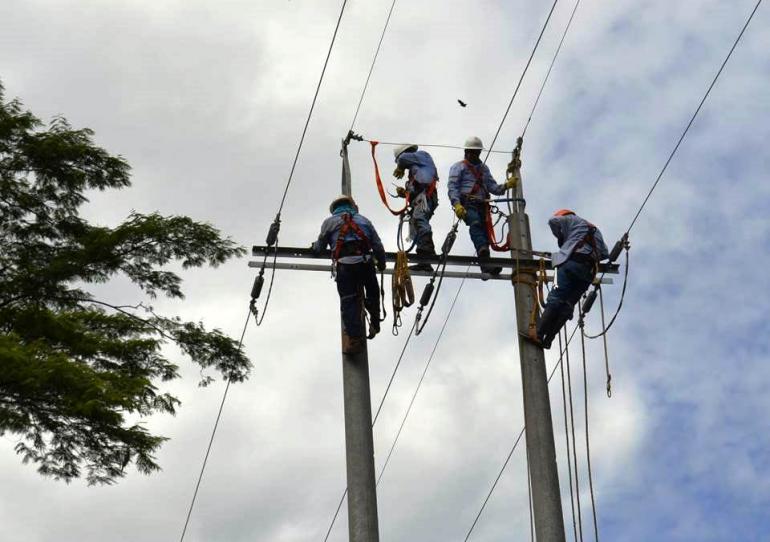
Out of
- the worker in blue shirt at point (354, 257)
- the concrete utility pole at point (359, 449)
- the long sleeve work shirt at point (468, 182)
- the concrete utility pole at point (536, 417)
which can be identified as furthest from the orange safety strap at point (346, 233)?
the long sleeve work shirt at point (468, 182)

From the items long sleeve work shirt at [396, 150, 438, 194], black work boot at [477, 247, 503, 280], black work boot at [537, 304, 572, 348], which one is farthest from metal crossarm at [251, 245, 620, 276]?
long sleeve work shirt at [396, 150, 438, 194]

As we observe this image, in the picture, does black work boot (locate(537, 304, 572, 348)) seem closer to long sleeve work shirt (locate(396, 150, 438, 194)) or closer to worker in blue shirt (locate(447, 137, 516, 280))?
worker in blue shirt (locate(447, 137, 516, 280))

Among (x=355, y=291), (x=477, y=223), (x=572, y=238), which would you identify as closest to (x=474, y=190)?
(x=477, y=223)

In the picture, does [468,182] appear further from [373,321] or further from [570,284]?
[373,321]

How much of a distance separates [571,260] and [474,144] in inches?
81.5

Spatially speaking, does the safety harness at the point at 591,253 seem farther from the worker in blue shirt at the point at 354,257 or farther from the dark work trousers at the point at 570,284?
the worker in blue shirt at the point at 354,257

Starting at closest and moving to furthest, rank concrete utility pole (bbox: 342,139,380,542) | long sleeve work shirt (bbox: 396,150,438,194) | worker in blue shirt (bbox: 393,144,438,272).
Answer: concrete utility pole (bbox: 342,139,380,542)
worker in blue shirt (bbox: 393,144,438,272)
long sleeve work shirt (bbox: 396,150,438,194)

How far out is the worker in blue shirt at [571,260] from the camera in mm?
10305

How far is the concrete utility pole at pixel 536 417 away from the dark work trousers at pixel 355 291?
1.18 meters

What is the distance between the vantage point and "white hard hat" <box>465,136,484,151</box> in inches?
479

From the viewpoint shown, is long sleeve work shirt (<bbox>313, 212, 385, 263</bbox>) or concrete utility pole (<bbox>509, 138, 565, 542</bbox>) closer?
concrete utility pole (<bbox>509, 138, 565, 542</bbox>)

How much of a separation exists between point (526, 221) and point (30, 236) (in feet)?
18.0

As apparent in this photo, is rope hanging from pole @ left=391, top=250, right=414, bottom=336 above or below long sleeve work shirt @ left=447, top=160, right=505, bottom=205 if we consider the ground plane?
below

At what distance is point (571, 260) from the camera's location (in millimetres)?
10602
